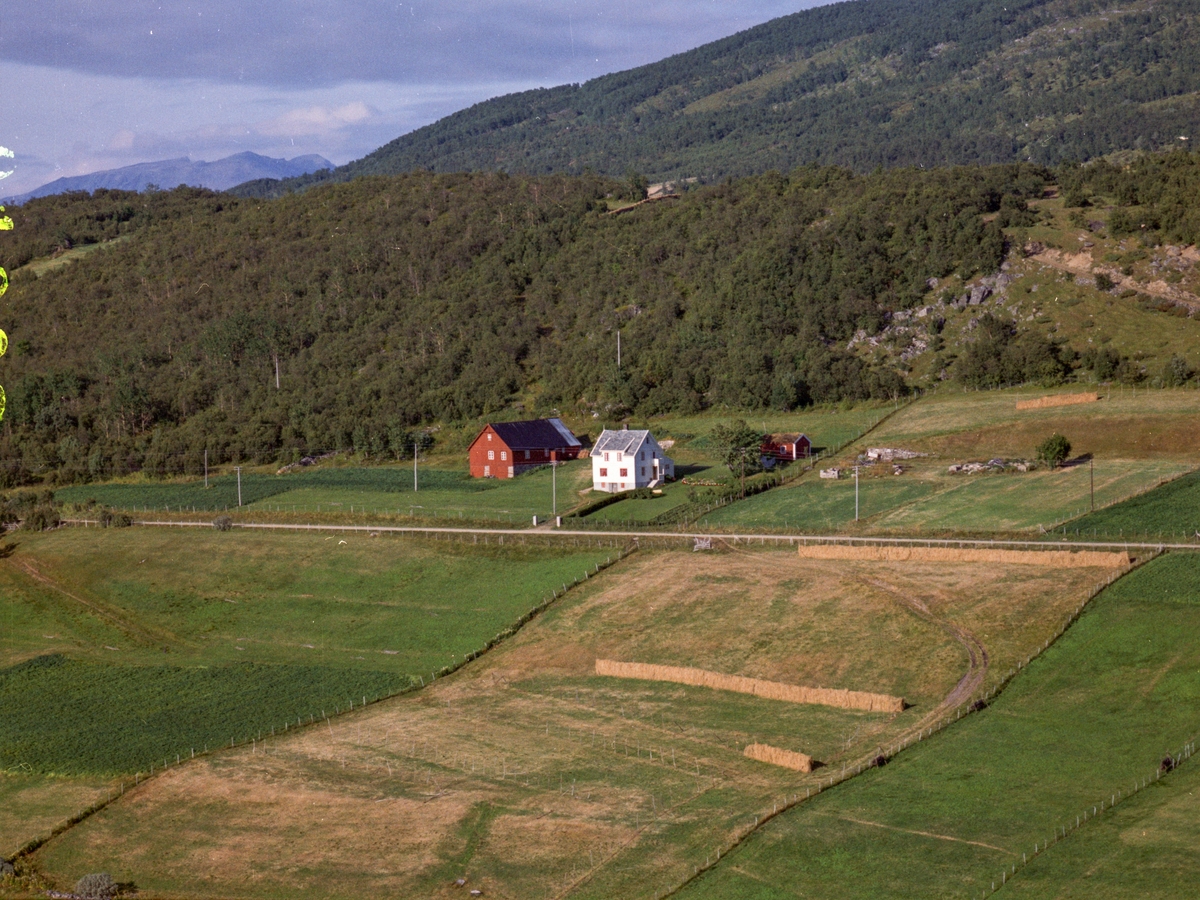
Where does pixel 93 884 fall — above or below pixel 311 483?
below

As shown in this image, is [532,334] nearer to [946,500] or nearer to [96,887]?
[946,500]

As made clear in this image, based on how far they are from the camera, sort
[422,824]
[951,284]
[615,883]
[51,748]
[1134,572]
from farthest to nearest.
Result: [951,284] < [1134,572] < [51,748] < [422,824] < [615,883]

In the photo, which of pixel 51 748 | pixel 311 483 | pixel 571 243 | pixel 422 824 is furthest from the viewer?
pixel 571 243

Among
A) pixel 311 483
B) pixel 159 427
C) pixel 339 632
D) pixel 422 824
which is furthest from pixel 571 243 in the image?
pixel 422 824

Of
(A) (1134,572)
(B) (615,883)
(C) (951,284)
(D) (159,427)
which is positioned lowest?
(B) (615,883)

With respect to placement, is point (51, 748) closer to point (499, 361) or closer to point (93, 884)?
point (93, 884)

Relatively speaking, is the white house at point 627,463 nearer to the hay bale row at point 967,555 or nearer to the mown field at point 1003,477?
the mown field at point 1003,477

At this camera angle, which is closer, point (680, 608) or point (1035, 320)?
point (680, 608)

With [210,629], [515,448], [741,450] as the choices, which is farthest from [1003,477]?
[210,629]
